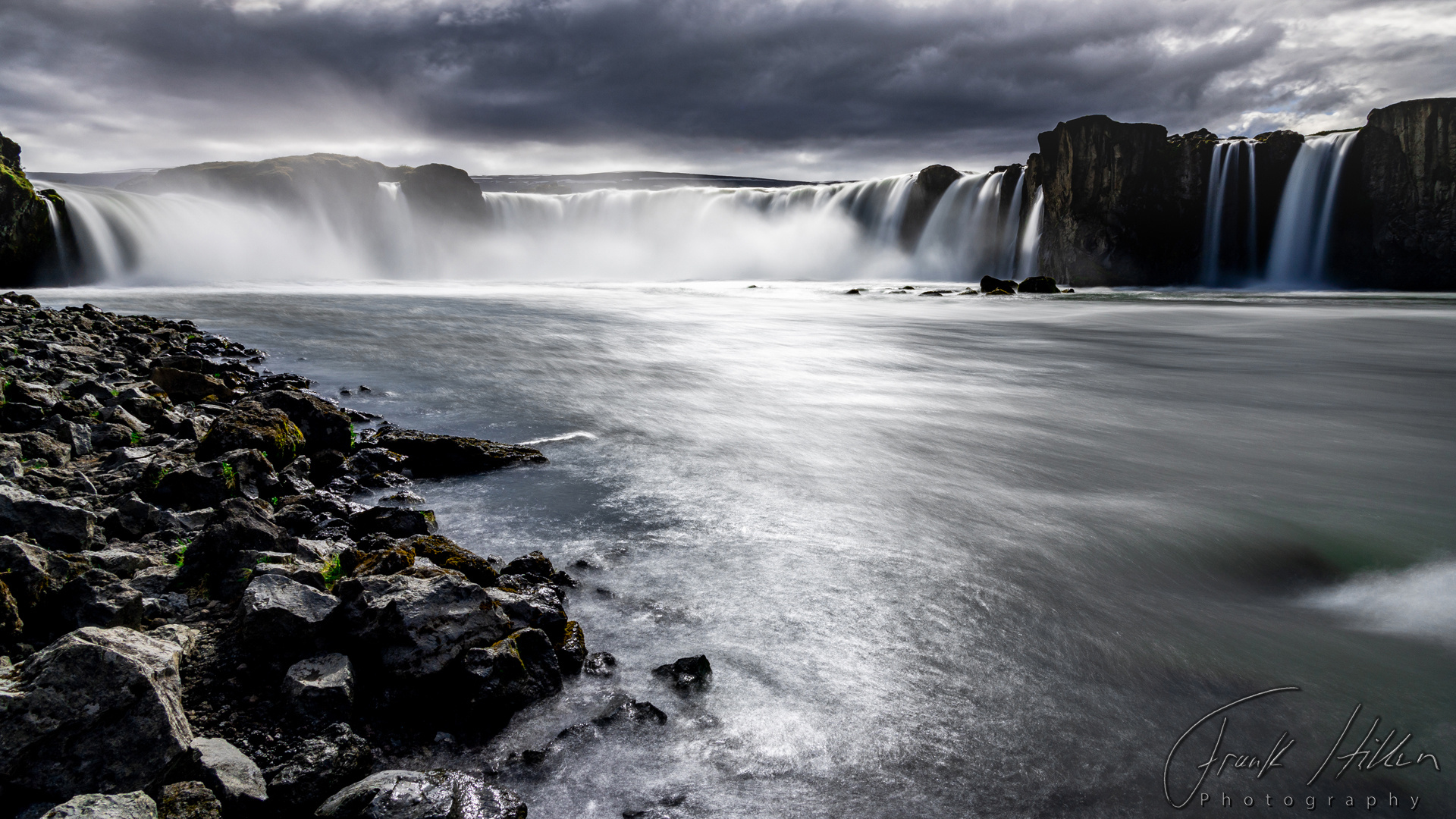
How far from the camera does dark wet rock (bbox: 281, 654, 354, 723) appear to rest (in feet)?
7.25

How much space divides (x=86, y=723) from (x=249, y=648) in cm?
64

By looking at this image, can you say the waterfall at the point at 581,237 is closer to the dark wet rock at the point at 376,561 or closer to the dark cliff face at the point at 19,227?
the dark cliff face at the point at 19,227

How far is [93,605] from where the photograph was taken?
2.41m

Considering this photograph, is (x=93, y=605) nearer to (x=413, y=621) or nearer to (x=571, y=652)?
(x=413, y=621)

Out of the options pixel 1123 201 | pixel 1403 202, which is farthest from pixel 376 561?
pixel 1403 202

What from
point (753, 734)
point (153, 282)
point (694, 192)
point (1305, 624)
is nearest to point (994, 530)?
point (1305, 624)

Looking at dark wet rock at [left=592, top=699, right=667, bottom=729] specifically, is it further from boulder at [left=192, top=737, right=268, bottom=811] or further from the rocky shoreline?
boulder at [left=192, top=737, right=268, bottom=811]

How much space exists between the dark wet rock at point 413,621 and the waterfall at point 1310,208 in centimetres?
4749

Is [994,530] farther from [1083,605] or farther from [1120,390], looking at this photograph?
[1120,390]

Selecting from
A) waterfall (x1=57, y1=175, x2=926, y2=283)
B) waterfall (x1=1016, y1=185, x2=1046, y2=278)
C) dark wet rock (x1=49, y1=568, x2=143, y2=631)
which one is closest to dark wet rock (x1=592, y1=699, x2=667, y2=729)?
dark wet rock (x1=49, y1=568, x2=143, y2=631)

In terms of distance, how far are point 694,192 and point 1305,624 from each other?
63.7 m

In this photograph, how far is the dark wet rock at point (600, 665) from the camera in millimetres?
2691

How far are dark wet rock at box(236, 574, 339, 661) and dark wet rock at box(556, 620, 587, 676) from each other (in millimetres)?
800

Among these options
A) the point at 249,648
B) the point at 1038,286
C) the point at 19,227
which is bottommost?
the point at 249,648
